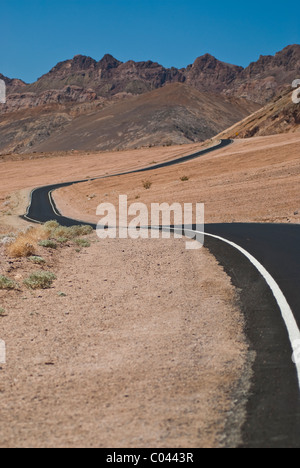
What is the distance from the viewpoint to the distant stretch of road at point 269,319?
14.8 ft

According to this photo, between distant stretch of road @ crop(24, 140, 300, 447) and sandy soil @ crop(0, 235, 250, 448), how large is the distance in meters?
0.21

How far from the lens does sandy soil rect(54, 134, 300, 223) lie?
1208 inches

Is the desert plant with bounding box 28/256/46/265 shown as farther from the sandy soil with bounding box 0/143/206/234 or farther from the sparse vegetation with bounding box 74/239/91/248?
the sandy soil with bounding box 0/143/206/234

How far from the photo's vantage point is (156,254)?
598 inches

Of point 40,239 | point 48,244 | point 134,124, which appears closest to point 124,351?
point 48,244

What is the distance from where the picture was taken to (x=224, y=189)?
3791cm

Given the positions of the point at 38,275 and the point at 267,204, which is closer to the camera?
the point at 38,275

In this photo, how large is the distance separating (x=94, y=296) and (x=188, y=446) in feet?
20.4

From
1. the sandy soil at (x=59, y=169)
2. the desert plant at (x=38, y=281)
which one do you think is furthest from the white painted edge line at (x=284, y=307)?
the sandy soil at (x=59, y=169)

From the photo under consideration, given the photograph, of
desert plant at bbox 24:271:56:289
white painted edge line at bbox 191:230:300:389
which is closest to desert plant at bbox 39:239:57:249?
desert plant at bbox 24:271:56:289

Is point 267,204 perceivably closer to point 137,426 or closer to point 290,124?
point 137,426

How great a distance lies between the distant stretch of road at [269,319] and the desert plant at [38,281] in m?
Result: 4.32

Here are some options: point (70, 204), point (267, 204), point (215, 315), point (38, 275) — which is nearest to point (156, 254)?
point (38, 275)

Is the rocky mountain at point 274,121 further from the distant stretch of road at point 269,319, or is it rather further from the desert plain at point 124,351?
the desert plain at point 124,351
